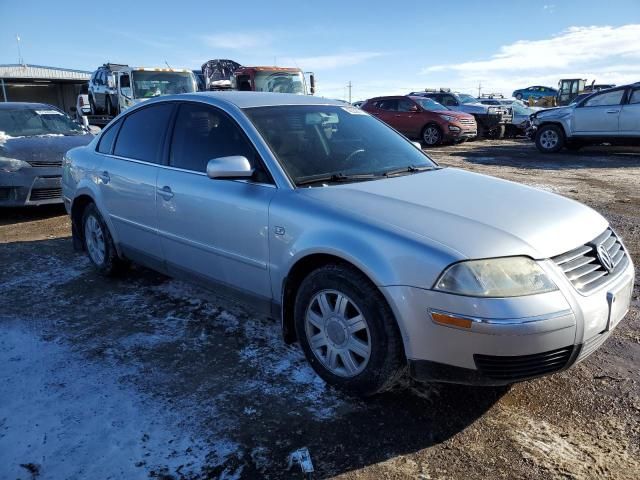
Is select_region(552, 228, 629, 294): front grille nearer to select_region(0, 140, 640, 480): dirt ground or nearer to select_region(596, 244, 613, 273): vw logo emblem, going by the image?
A: select_region(596, 244, 613, 273): vw logo emblem

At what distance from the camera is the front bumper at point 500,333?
2.25 m

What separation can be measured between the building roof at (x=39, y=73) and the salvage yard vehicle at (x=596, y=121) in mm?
27926

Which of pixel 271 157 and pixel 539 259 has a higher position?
pixel 271 157

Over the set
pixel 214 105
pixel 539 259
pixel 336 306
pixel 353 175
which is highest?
pixel 214 105

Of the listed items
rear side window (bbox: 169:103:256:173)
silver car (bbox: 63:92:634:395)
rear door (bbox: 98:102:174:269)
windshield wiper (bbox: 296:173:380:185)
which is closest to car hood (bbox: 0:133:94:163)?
rear door (bbox: 98:102:174:269)

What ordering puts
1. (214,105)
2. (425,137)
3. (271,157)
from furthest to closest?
1. (425,137)
2. (214,105)
3. (271,157)

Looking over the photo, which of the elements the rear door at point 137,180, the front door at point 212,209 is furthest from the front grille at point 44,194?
the front door at point 212,209

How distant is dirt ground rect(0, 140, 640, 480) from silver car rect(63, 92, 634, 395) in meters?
0.30

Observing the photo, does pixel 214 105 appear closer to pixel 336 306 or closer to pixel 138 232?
pixel 138 232

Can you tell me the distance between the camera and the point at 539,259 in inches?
93.4

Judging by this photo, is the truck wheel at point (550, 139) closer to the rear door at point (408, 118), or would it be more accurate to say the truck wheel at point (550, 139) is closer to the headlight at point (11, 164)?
the rear door at point (408, 118)

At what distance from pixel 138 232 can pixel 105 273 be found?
0.86 m

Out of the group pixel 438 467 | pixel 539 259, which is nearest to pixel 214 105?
pixel 539 259

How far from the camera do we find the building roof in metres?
30.0
